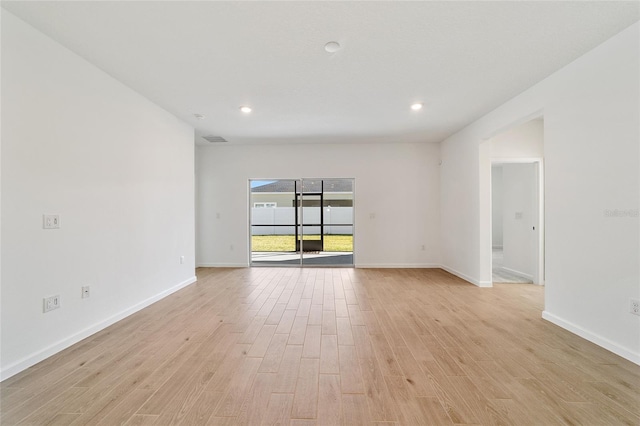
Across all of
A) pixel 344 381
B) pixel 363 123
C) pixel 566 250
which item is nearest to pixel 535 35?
pixel 566 250

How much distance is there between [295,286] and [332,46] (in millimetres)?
3455

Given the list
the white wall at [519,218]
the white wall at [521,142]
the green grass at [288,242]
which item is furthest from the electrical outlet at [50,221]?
the white wall at [519,218]

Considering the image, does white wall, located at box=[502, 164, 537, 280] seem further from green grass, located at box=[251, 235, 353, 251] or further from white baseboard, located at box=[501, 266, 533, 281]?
green grass, located at box=[251, 235, 353, 251]

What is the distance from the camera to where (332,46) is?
2.37m

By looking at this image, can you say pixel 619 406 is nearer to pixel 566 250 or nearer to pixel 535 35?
pixel 566 250

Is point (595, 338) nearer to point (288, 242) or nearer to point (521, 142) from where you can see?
point (521, 142)

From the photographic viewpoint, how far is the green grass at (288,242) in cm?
698

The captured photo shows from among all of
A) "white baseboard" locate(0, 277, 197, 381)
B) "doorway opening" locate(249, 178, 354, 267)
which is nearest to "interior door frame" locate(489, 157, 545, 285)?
"doorway opening" locate(249, 178, 354, 267)

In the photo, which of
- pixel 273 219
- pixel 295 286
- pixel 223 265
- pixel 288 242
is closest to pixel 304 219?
pixel 273 219

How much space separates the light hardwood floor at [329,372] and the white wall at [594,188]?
31 centimetres

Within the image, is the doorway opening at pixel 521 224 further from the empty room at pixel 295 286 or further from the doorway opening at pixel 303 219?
the doorway opening at pixel 303 219

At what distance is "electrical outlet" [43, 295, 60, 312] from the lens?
2.23 m

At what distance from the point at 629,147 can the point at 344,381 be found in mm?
2948

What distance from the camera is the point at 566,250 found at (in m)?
2.77
